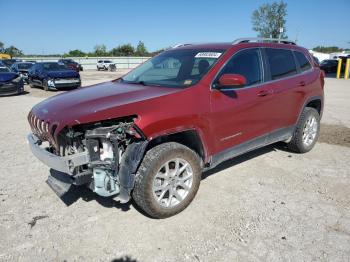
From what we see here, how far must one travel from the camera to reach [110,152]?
10.5 feet

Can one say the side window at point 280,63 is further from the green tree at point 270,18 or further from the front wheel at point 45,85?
the green tree at point 270,18

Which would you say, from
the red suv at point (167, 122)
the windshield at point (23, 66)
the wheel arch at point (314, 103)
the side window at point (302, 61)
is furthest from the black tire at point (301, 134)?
the windshield at point (23, 66)

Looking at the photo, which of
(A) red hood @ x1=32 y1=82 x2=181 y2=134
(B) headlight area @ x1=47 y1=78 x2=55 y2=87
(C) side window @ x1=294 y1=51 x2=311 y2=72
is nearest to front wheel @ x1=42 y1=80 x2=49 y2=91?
(B) headlight area @ x1=47 y1=78 x2=55 y2=87

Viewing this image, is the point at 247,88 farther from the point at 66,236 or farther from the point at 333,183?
the point at 66,236

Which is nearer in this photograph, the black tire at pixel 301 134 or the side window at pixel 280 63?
the side window at pixel 280 63

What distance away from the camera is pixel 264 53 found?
455 centimetres

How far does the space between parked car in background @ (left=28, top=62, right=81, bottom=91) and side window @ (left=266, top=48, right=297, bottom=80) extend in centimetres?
1337

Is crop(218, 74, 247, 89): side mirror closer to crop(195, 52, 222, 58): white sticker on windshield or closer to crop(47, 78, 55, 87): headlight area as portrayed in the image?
crop(195, 52, 222, 58): white sticker on windshield

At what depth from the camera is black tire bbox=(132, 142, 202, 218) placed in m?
3.20

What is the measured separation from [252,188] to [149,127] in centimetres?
187

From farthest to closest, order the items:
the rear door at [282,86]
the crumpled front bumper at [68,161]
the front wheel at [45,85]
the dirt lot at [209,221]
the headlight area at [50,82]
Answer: the front wheel at [45,85], the headlight area at [50,82], the rear door at [282,86], the crumpled front bumper at [68,161], the dirt lot at [209,221]

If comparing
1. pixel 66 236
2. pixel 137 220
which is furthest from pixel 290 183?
pixel 66 236

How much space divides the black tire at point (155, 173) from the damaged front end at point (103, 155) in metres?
0.11

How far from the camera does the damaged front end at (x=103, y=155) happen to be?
310cm
